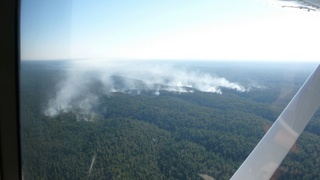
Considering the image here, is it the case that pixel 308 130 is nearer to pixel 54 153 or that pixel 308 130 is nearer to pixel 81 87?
pixel 81 87

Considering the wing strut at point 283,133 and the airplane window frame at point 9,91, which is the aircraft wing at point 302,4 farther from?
the airplane window frame at point 9,91

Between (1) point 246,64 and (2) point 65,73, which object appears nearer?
(1) point 246,64

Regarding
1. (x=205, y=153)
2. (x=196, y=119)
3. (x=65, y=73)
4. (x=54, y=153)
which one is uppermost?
(x=65, y=73)

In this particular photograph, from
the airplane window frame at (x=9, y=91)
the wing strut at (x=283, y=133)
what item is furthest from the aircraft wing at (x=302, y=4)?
the airplane window frame at (x=9, y=91)

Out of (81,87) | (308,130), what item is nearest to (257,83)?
(308,130)

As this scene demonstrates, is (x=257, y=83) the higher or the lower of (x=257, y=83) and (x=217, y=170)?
the higher

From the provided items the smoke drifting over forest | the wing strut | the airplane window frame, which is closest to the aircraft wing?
the wing strut
